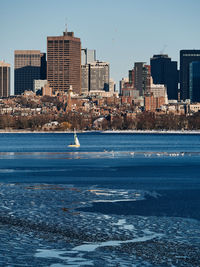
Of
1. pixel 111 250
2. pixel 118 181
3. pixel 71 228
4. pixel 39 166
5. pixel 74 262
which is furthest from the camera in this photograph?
pixel 39 166

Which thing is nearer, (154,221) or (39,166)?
(154,221)

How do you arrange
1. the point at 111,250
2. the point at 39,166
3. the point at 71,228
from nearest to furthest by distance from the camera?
the point at 111,250
the point at 71,228
the point at 39,166

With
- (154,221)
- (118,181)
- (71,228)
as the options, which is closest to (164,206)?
(154,221)

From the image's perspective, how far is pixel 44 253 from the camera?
81.7 feet

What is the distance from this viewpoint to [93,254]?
24.7 m

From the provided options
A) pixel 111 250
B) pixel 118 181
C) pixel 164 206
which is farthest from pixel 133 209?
pixel 118 181

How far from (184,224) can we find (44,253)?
8039 mm

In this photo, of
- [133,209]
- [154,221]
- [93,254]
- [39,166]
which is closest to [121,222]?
[154,221]

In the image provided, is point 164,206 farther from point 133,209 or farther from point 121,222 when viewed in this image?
point 121,222

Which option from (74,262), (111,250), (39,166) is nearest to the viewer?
(74,262)

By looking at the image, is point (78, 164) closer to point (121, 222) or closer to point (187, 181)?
point (187, 181)

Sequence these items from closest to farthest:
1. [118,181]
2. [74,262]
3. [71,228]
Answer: [74,262] → [71,228] → [118,181]

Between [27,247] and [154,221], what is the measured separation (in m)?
7.65

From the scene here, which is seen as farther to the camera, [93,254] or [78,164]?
[78,164]
